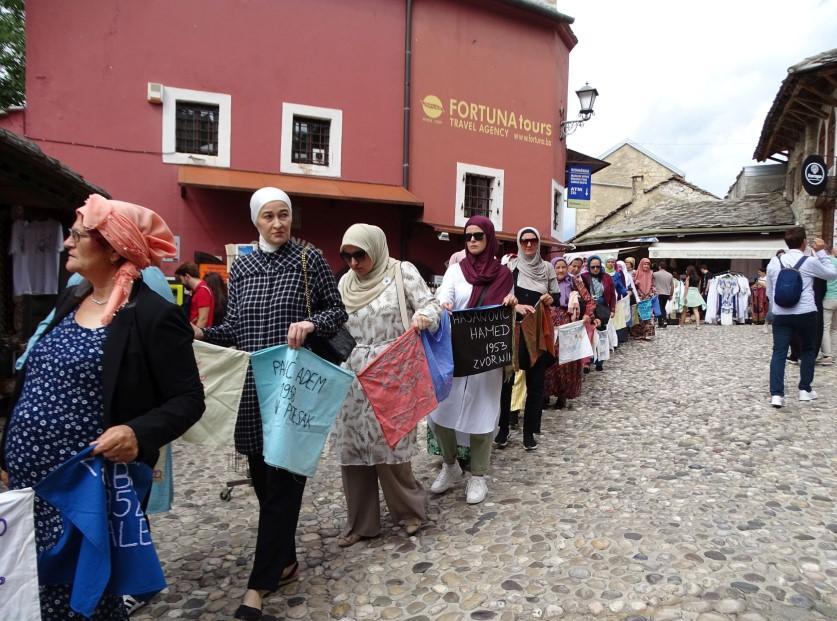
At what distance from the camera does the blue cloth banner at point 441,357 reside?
12.8 ft

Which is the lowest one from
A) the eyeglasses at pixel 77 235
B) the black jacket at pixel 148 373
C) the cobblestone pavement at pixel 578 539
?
the cobblestone pavement at pixel 578 539

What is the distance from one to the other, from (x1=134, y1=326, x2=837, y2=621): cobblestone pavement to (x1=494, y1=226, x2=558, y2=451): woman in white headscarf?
8.0 inches

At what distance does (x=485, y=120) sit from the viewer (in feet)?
52.4

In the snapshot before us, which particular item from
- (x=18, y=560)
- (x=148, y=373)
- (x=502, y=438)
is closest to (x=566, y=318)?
(x=502, y=438)

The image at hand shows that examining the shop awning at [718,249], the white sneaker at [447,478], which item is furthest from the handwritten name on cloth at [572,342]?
the shop awning at [718,249]

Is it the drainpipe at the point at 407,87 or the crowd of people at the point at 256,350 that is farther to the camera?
the drainpipe at the point at 407,87

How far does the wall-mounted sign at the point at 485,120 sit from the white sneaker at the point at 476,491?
1225 cm

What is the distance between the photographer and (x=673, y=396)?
315 inches

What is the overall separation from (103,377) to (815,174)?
1935cm

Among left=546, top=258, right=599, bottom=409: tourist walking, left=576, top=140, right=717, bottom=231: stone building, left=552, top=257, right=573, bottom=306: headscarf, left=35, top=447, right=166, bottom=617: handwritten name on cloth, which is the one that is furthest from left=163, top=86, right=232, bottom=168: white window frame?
left=576, top=140, right=717, bottom=231: stone building

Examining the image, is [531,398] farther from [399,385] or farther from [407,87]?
[407,87]

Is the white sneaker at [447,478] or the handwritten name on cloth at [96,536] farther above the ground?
the handwritten name on cloth at [96,536]

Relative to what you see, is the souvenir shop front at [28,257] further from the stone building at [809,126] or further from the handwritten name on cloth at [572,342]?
the stone building at [809,126]

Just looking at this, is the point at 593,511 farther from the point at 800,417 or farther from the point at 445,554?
the point at 800,417
